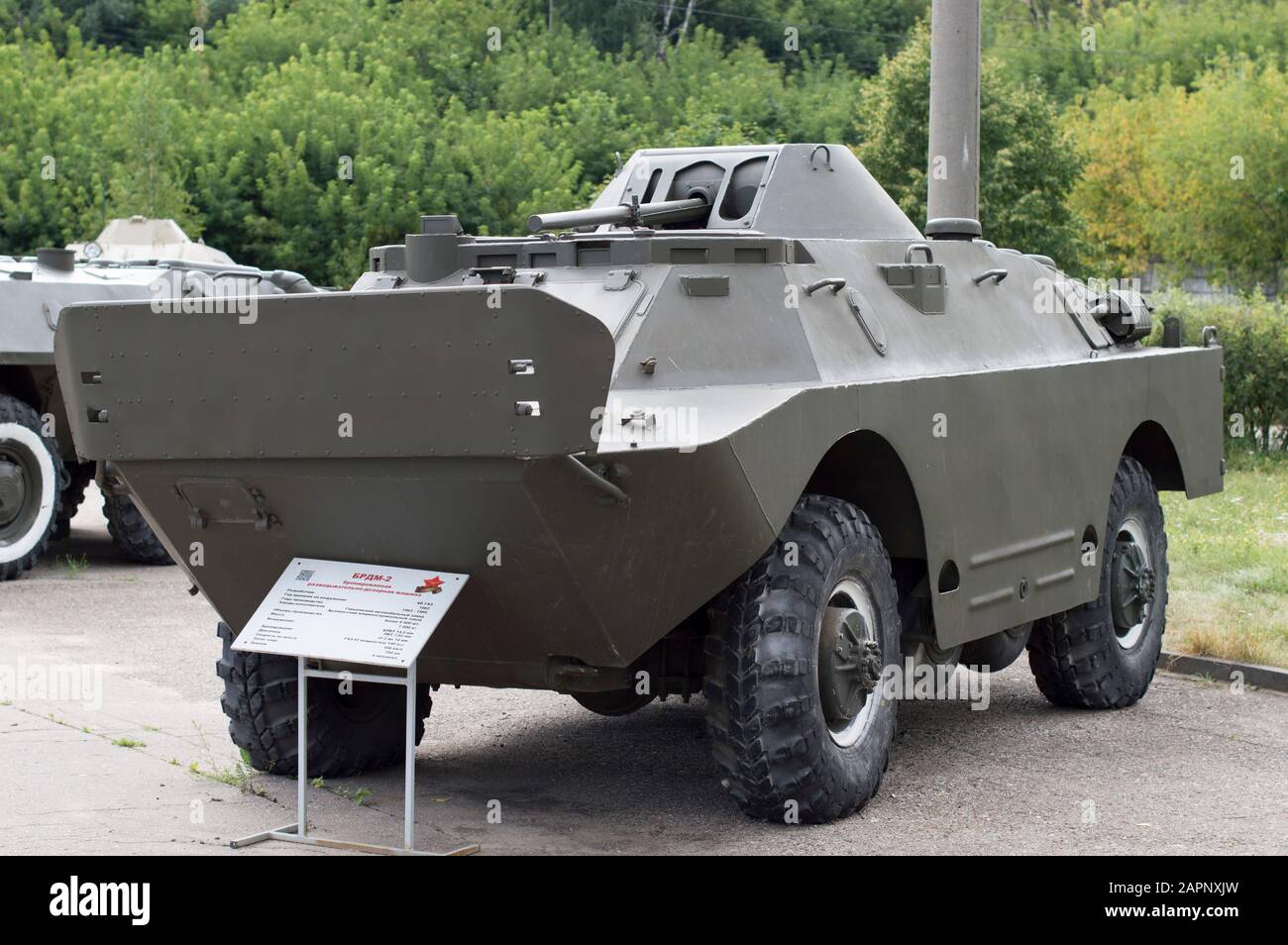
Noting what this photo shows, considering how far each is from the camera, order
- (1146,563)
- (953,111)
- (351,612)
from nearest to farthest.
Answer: (351,612) → (1146,563) → (953,111)

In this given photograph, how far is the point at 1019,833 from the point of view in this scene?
607 centimetres

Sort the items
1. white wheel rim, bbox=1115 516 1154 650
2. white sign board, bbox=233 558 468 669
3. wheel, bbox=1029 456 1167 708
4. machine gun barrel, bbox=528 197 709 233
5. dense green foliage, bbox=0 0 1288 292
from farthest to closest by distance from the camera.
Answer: dense green foliage, bbox=0 0 1288 292 → white wheel rim, bbox=1115 516 1154 650 → wheel, bbox=1029 456 1167 708 → machine gun barrel, bbox=528 197 709 233 → white sign board, bbox=233 558 468 669

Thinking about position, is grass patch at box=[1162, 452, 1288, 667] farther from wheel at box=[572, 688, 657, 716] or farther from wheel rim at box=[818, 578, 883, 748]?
wheel at box=[572, 688, 657, 716]

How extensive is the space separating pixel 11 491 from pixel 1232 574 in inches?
289

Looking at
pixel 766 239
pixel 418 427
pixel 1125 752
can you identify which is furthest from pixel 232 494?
pixel 1125 752

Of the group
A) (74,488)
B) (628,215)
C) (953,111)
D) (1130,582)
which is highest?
(953,111)

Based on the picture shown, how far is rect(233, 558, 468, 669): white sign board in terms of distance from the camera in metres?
5.60

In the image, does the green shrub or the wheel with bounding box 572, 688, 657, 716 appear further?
the green shrub

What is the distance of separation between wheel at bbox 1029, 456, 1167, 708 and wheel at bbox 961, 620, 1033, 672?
21 centimetres

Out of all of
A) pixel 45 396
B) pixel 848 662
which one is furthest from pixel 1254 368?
pixel 848 662

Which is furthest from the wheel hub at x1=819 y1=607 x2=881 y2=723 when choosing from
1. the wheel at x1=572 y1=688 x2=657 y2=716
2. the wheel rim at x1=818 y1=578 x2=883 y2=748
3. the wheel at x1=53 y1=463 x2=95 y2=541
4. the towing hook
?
the wheel at x1=53 y1=463 x2=95 y2=541

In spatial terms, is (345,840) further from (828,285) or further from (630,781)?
(828,285)

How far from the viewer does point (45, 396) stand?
12477 mm

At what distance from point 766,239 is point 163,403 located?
2080mm
